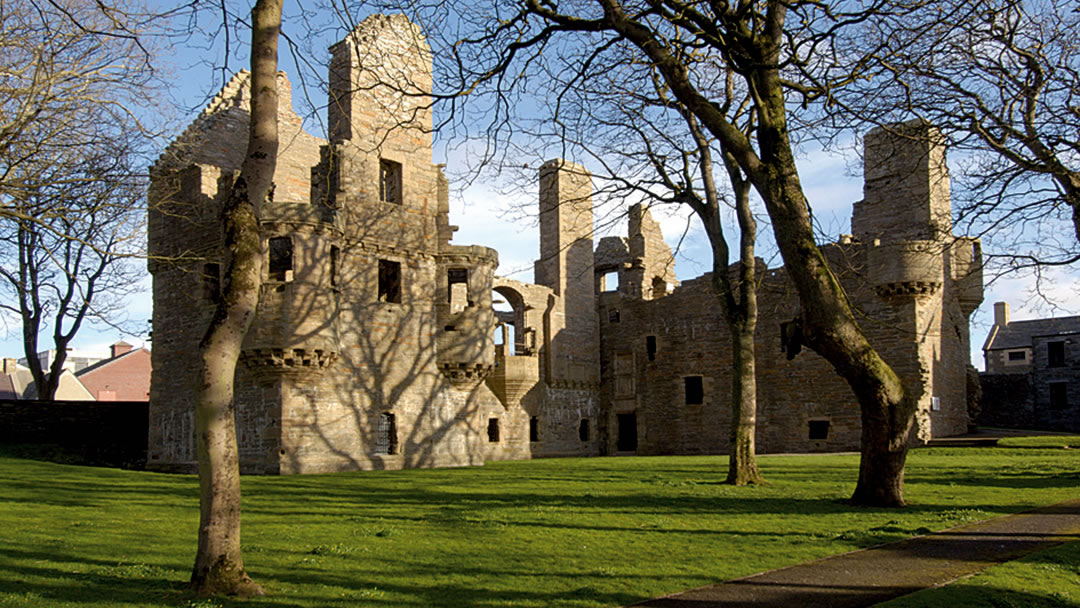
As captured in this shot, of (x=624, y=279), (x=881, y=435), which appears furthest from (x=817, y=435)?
(x=881, y=435)

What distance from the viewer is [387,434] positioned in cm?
2625

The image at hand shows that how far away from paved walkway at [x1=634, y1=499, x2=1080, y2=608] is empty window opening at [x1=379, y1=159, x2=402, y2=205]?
19.7 metres

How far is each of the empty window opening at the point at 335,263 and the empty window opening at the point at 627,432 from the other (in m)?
17.3

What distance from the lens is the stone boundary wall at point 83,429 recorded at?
1122 inches

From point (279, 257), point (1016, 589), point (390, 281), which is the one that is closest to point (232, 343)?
point (1016, 589)

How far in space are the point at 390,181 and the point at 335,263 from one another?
3.84 m

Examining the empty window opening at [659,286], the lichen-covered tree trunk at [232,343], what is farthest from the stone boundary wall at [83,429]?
the lichen-covered tree trunk at [232,343]

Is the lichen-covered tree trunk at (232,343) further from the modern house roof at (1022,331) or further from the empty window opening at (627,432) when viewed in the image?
the modern house roof at (1022,331)

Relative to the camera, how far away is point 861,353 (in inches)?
470

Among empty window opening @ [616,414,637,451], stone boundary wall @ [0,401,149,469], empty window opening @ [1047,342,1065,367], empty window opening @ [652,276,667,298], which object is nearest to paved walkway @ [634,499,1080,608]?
stone boundary wall @ [0,401,149,469]

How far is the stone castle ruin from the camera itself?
23.4 m

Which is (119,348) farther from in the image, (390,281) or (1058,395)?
(1058,395)

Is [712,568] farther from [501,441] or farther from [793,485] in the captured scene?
[501,441]

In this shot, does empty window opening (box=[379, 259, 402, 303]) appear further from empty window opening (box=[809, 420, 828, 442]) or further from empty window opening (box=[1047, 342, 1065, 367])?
empty window opening (box=[1047, 342, 1065, 367])
